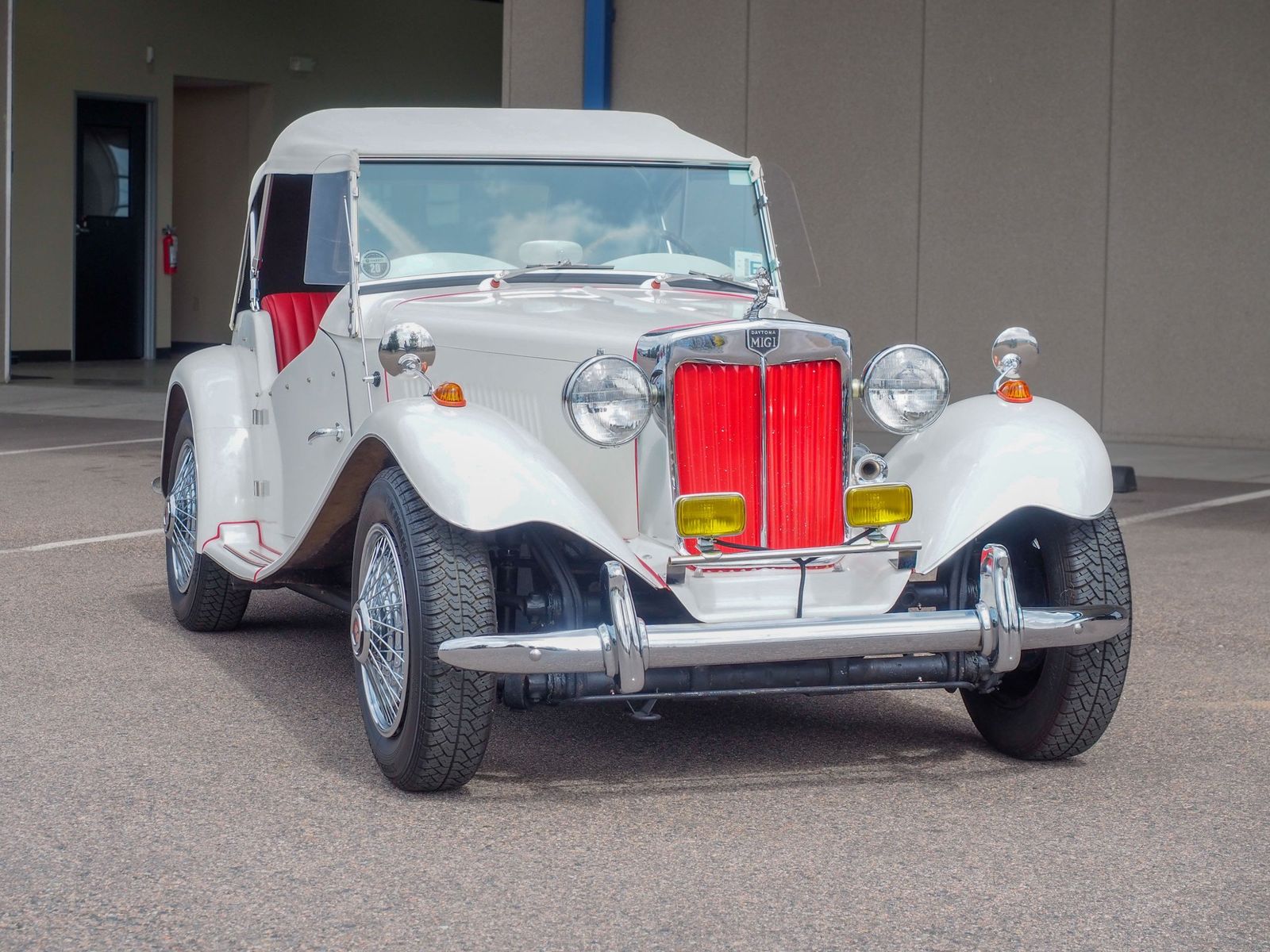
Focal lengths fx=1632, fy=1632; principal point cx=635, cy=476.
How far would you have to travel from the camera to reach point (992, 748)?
14.3 feet

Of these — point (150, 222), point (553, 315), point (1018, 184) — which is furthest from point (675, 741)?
point (150, 222)

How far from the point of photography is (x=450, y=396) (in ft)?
13.1

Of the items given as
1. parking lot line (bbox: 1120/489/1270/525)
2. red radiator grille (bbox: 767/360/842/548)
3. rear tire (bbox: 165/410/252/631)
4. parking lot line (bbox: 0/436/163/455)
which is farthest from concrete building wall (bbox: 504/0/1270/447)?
red radiator grille (bbox: 767/360/842/548)

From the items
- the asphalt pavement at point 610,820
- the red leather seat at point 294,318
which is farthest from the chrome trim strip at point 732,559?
the red leather seat at point 294,318

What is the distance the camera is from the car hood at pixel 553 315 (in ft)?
13.6

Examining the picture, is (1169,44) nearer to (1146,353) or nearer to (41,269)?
(1146,353)

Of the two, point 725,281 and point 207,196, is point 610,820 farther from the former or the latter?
point 207,196

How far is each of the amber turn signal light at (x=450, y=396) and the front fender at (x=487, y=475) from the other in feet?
0.07

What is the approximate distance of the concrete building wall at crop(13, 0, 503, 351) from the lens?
60.4ft

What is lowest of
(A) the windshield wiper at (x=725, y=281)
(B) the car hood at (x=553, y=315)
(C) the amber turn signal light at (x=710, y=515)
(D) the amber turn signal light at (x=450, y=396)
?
(C) the amber turn signal light at (x=710, y=515)

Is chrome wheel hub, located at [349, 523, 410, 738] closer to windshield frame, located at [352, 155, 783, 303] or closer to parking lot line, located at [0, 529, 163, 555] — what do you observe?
windshield frame, located at [352, 155, 783, 303]

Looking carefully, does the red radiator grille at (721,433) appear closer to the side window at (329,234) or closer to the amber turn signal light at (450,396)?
the amber turn signal light at (450,396)

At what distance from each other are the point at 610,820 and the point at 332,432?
1742 mm

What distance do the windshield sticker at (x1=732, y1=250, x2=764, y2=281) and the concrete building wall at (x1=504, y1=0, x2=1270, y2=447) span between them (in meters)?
7.51
